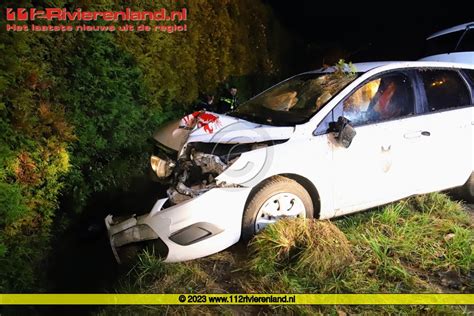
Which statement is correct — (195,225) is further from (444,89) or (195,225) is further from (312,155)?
(444,89)

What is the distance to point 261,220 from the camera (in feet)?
9.20

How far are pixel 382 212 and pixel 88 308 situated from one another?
249 centimetres

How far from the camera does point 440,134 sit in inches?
132

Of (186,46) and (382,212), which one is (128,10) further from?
(382,212)

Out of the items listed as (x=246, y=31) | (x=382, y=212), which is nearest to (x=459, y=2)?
(x=246, y=31)

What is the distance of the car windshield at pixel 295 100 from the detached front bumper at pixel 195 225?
86 centimetres

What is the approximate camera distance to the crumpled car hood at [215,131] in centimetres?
290

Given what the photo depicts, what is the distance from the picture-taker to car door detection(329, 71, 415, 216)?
2999 millimetres

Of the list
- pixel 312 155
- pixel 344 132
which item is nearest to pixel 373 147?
pixel 344 132

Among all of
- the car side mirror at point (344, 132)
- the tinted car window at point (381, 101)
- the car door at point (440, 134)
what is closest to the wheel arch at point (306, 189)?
the car side mirror at point (344, 132)

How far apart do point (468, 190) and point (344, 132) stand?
1806mm

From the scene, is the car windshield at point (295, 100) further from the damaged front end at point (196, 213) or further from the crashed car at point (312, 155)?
the damaged front end at point (196, 213)
